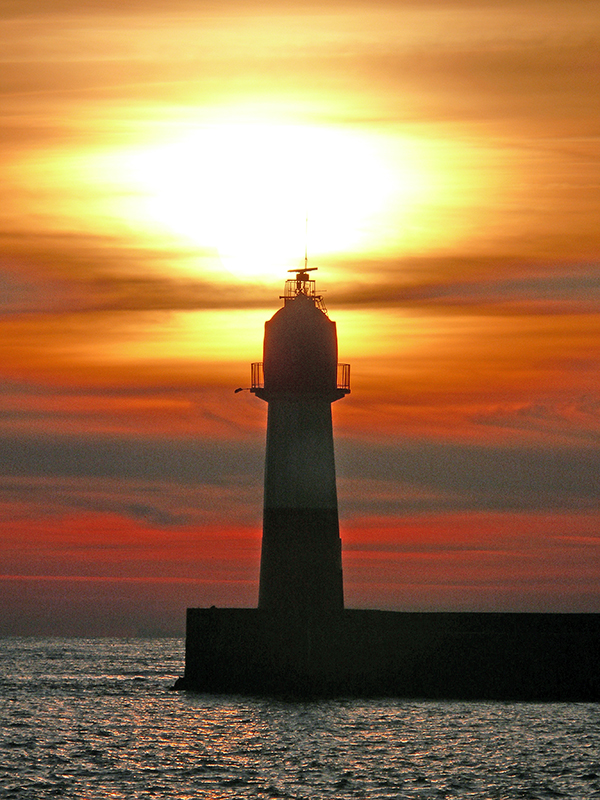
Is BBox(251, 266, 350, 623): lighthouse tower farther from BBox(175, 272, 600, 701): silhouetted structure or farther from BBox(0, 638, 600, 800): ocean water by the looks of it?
BBox(0, 638, 600, 800): ocean water

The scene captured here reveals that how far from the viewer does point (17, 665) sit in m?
97.9

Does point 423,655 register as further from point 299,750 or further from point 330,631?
point 299,750

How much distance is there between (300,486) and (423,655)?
24.7 ft

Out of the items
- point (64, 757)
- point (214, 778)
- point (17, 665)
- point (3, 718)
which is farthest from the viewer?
point (17, 665)

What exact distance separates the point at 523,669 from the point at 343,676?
6.47 meters

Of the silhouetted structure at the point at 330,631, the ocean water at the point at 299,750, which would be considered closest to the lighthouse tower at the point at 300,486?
the silhouetted structure at the point at 330,631

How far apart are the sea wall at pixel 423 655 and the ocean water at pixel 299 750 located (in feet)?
2.40

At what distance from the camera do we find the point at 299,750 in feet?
125

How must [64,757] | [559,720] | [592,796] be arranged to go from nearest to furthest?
[592,796] < [64,757] < [559,720]

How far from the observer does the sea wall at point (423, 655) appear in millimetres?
46312

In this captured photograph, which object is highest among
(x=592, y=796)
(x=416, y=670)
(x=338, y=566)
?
(x=338, y=566)

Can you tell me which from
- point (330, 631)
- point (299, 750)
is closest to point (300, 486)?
point (330, 631)

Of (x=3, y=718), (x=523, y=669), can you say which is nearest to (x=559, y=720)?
(x=523, y=669)

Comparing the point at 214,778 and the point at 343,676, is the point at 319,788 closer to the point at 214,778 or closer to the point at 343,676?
the point at 214,778
